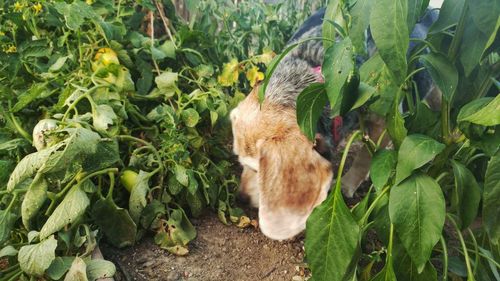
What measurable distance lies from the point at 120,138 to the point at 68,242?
1.91ft

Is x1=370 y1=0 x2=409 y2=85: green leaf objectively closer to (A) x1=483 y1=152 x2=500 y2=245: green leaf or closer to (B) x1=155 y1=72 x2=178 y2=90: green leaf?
(A) x1=483 y1=152 x2=500 y2=245: green leaf

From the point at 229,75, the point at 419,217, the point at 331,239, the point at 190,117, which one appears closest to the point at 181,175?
the point at 190,117

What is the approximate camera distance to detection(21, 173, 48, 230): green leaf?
182 centimetres

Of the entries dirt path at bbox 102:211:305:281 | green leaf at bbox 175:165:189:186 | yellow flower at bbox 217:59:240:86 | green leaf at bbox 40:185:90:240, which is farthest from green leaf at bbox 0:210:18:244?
yellow flower at bbox 217:59:240:86

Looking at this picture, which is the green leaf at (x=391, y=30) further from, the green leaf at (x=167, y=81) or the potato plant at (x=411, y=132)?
the green leaf at (x=167, y=81)

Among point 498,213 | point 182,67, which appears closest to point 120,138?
point 182,67

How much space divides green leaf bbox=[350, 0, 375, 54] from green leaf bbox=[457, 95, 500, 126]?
376 mm

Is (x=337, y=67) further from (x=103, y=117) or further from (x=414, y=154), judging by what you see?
(x=103, y=117)

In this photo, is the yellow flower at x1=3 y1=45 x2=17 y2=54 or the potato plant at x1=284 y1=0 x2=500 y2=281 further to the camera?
the yellow flower at x1=3 y1=45 x2=17 y2=54

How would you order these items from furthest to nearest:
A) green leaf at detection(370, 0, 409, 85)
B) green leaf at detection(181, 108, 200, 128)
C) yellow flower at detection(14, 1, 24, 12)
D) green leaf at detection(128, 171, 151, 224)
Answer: yellow flower at detection(14, 1, 24, 12)
green leaf at detection(181, 108, 200, 128)
green leaf at detection(128, 171, 151, 224)
green leaf at detection(370, 0, 409, 85)

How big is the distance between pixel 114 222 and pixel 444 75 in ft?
4.65

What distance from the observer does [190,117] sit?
2.44m

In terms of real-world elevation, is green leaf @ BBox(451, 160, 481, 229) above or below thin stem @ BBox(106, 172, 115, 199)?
above

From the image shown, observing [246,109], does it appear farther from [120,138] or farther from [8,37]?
[8,37]
